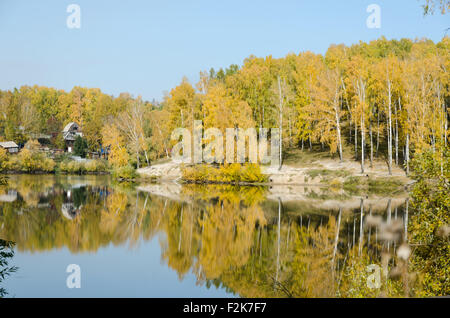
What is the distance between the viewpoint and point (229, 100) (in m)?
36.8

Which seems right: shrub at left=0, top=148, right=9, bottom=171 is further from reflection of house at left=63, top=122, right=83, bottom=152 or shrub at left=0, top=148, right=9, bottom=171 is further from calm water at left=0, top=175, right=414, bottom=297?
reflection of house at left=63, top=122, right=83, bottom=152

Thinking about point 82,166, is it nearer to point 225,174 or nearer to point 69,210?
point 225,174

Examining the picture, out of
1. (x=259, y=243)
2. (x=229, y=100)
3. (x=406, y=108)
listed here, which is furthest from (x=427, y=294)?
(x=229, y=100)

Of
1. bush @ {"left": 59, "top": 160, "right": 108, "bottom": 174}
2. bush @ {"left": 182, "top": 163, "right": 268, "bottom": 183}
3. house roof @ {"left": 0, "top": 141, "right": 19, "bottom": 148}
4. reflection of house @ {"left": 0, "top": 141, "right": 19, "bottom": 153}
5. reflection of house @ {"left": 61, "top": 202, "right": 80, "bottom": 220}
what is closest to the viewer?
reflection of house @ {"left": 61, "top": 202, "right": 80, "bottom": 220}

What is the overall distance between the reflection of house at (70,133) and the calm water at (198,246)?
45.3m

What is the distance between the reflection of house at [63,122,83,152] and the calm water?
45303mm

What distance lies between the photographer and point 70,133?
224 ft

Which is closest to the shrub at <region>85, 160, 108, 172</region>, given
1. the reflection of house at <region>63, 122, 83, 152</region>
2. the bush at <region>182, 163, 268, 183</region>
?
the reflection of house at <region>63, 122, 83, 152</region>

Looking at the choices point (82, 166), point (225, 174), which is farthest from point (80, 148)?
point (225, 174)

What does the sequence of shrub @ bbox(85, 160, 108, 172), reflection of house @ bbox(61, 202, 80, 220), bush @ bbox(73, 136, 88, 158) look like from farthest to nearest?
1. bush @ bbox(73, 136, 88, 158)
2. shrub @ bbox(85, 160, 108, 172)
3. reflection of house @ bbox(61, 202, 80, 220)

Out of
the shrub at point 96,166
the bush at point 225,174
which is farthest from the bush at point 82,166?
the bush at point 225,174

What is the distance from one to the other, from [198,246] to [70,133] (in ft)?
198

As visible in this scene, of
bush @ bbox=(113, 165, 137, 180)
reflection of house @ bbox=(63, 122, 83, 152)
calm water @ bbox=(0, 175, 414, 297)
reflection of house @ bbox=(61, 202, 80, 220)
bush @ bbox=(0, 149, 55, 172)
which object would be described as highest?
reflection of house @ bbox=(63, 122, 83, 152)

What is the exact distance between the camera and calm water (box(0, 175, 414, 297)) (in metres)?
9.16
